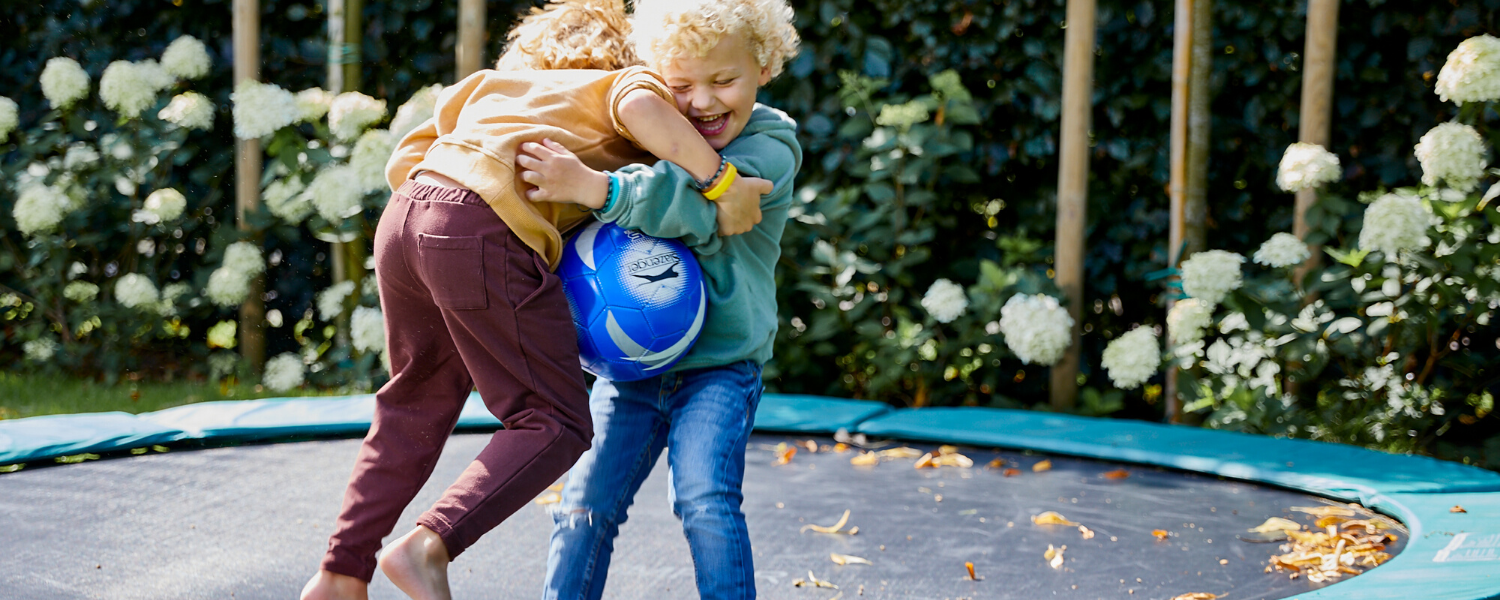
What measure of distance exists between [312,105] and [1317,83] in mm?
2642

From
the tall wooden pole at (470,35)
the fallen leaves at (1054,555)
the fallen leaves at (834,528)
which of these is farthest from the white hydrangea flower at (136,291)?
the fallen leaves at (1054,555)

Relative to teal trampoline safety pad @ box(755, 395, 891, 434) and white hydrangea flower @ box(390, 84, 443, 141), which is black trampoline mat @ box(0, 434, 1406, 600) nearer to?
teal trampoline safety pad @ box(755, 395, 891, 434)

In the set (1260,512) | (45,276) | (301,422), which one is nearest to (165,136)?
(45,276)

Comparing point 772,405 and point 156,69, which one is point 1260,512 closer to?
point 772,405

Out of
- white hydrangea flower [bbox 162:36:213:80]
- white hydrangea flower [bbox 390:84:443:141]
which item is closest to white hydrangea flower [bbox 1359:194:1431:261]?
white hydrangea flower [bbox 390:84:443:141]

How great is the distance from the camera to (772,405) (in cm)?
289

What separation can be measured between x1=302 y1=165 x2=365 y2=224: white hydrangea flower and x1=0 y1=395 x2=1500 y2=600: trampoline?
0.64 metres

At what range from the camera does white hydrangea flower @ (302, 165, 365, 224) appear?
127 inches

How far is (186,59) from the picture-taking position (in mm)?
3570

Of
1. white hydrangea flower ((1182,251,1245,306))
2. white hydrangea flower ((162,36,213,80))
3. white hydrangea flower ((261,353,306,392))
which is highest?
white hydrangea flower ((162,36,213,80))

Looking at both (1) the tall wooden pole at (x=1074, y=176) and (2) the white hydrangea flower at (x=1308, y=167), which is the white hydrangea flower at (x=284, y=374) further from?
(2) the white hydrangea flower at (x=1308, y=167)

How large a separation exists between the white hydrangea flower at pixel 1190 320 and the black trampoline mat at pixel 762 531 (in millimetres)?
447

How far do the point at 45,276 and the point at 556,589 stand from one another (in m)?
2.94

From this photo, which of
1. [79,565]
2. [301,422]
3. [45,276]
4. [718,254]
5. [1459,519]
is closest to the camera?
[718,254]
